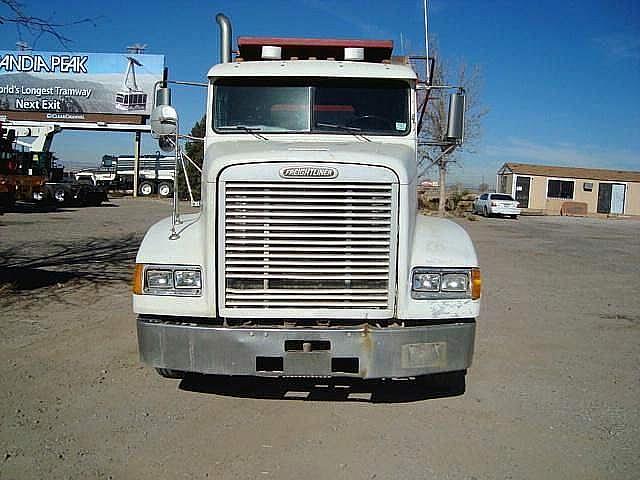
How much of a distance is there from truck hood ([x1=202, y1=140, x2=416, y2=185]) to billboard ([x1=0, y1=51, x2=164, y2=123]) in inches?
1540

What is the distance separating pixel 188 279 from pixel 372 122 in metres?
2.19

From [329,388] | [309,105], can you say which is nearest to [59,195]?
[309,105]

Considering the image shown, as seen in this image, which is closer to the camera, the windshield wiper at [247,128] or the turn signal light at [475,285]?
the turn signal light at [475,285]

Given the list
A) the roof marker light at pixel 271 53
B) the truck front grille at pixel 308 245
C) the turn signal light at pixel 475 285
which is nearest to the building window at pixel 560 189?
the roof marker light at pixel 271 53

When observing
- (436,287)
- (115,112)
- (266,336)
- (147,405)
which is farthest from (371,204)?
(115,112)

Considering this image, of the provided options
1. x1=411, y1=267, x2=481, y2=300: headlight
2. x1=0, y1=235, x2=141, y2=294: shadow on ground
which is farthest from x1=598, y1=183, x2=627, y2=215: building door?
x1=411, y1=267, x2=481, y2=300: headlight

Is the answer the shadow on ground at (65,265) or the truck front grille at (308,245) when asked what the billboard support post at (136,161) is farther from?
the truck front grille at (308,245)

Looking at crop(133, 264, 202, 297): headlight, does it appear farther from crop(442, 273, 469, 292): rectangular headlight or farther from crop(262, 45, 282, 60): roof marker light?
crop(262, 45, 282, 60): roof marker light

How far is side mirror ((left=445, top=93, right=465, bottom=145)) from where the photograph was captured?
244 inches

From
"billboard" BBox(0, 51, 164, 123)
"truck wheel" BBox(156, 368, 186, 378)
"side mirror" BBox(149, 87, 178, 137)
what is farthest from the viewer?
"billboard" BBox(0, 51, 164, 123)

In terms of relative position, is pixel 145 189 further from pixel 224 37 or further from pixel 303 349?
pixel 303 349

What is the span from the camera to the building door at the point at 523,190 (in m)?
47.7

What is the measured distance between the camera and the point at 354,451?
4211 mm

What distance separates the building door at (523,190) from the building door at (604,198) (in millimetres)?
5780
